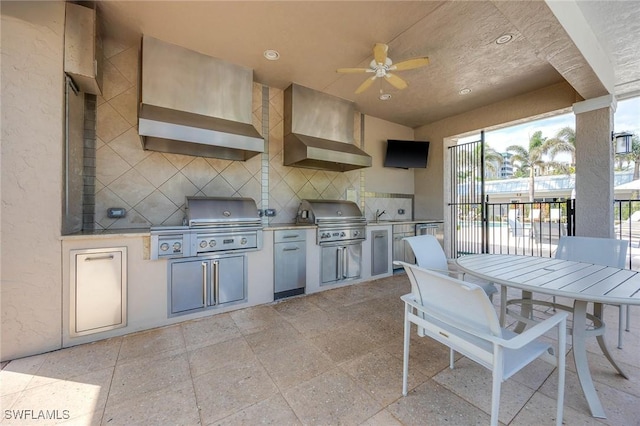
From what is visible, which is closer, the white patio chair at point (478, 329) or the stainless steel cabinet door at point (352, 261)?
the white patio chair at point (478, 329)

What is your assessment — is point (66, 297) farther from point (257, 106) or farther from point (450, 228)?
point (450, 228)

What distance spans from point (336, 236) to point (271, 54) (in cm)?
246

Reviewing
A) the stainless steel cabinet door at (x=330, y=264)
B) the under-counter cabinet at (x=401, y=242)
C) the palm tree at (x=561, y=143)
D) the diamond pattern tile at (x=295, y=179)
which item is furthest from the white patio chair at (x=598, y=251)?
the palm tree at (x=561, y=143)

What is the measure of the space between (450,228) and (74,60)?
20.0 feet

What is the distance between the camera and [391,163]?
16.7ft

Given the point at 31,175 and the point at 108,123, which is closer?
the point at 31,175

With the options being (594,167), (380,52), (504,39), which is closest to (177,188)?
(380,52)

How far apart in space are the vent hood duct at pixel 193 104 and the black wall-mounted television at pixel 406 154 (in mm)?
3055

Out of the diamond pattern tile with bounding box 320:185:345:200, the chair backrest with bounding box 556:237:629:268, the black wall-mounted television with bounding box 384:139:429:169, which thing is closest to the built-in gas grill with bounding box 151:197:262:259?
the diamond pattern tile with bounding box 320:185:345:200

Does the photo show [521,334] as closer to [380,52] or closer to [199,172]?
[380,52]

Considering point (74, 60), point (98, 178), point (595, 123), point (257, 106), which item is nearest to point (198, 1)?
point (74, 60)

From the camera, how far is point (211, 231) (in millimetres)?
2580

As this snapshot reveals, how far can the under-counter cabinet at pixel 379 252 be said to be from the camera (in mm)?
3981

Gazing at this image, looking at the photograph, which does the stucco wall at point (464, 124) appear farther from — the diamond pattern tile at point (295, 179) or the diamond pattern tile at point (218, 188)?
the diamond pattern tile at point (218, 188)
